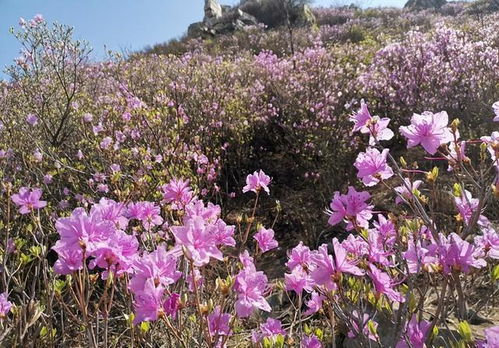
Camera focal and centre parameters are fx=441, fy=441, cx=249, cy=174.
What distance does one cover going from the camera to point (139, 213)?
2064 millimetres

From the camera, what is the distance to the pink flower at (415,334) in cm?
151

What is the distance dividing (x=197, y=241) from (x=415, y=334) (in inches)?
33.5

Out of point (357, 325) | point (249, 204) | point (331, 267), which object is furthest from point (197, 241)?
point (249, 204)

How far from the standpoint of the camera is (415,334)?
1.54 meters

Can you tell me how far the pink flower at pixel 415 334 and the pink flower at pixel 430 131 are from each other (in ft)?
2.00

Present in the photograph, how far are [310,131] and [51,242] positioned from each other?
10.8ft

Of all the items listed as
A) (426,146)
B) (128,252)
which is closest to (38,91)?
(128,252)

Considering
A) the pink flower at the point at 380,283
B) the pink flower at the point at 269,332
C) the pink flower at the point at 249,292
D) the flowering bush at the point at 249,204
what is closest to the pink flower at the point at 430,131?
the flowering bush at the point at 249,204

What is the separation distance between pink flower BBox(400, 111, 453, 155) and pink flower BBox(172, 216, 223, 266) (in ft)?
2.58

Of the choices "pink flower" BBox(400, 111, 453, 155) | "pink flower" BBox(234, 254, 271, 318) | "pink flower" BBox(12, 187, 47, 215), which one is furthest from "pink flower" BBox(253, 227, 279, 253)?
"pink flower" BBox(12, 187, 47, 215)

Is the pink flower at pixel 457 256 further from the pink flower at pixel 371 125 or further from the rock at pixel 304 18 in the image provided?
the rock at pixel 304 18

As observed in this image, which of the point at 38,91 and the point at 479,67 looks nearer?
the point at 38,91

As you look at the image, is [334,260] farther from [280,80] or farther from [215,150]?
[280,80]

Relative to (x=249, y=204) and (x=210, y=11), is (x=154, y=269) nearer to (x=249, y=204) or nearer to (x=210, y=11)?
(x=249, y=204)
